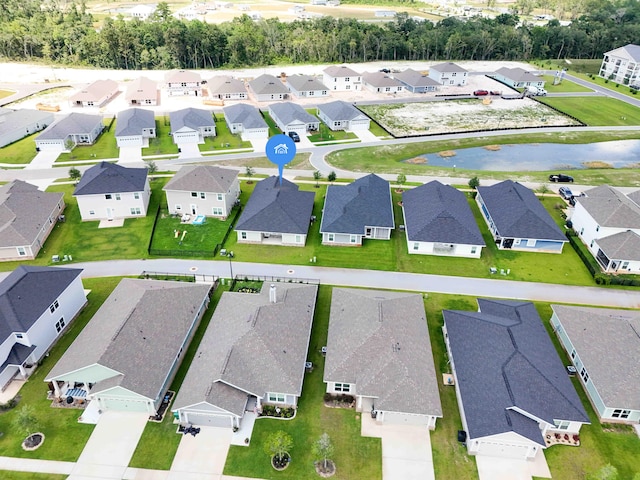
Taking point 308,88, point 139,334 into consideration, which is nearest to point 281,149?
point 139,334

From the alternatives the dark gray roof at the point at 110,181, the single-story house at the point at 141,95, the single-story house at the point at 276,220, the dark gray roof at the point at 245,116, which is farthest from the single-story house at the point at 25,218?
the single-story house at the point at 141,95

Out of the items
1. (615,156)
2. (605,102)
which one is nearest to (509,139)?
(615,156)

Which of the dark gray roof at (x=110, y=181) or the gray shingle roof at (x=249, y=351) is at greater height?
the dark gray roof at (x=110, y=181)

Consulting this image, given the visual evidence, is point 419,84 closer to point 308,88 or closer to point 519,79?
point 519,79

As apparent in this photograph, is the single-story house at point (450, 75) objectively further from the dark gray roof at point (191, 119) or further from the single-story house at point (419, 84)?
the dark gray roof at point (191, 119)

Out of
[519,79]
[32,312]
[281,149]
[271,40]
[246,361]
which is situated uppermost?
[281,149]

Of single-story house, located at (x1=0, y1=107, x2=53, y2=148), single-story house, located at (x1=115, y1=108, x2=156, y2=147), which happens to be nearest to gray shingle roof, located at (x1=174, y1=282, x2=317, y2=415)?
single-story house, located at (x1=115, y1=108, x2=156, y2=147)
